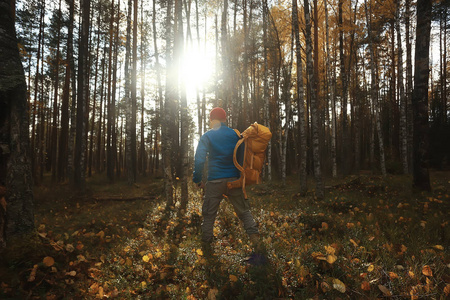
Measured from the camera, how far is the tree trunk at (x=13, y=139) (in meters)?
2.93

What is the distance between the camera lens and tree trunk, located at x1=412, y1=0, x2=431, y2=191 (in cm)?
660

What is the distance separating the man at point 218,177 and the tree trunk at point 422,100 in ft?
20.9

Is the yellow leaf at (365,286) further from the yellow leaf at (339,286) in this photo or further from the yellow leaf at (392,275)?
the yellow leaf at (392,275)

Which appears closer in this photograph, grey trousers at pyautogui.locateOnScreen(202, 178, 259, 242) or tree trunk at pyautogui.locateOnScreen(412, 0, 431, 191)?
grey trousers at pyautogui.locateOnScreen(202, 178, 259, 242)

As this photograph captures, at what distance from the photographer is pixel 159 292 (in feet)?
8.36

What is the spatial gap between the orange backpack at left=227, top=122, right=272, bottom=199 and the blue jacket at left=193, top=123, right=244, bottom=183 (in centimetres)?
14

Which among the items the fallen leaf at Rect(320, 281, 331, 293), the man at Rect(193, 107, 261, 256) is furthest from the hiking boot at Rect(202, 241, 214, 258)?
the fallen leaf at Rect(320, 281, 331, 293)

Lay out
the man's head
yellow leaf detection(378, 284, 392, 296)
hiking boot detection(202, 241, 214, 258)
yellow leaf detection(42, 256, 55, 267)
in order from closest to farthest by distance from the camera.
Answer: yellow leaf detection(378, 284, 392, 296) < yellow leaf detection(42, 256, 55, 267) < hiking boot detection(202, 241, 214, 258) < the man's head

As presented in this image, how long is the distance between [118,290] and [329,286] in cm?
246

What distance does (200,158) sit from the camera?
3.69 metres

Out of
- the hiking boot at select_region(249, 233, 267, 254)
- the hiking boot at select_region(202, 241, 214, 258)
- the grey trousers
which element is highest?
the grey trousers

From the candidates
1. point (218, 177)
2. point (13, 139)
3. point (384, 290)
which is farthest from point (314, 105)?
point (13, 139)

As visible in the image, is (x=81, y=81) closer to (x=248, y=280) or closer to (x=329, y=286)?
(x=248, y=280)

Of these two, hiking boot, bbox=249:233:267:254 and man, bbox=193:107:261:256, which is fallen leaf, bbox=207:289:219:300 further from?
man, bbox=193:107:261:256
